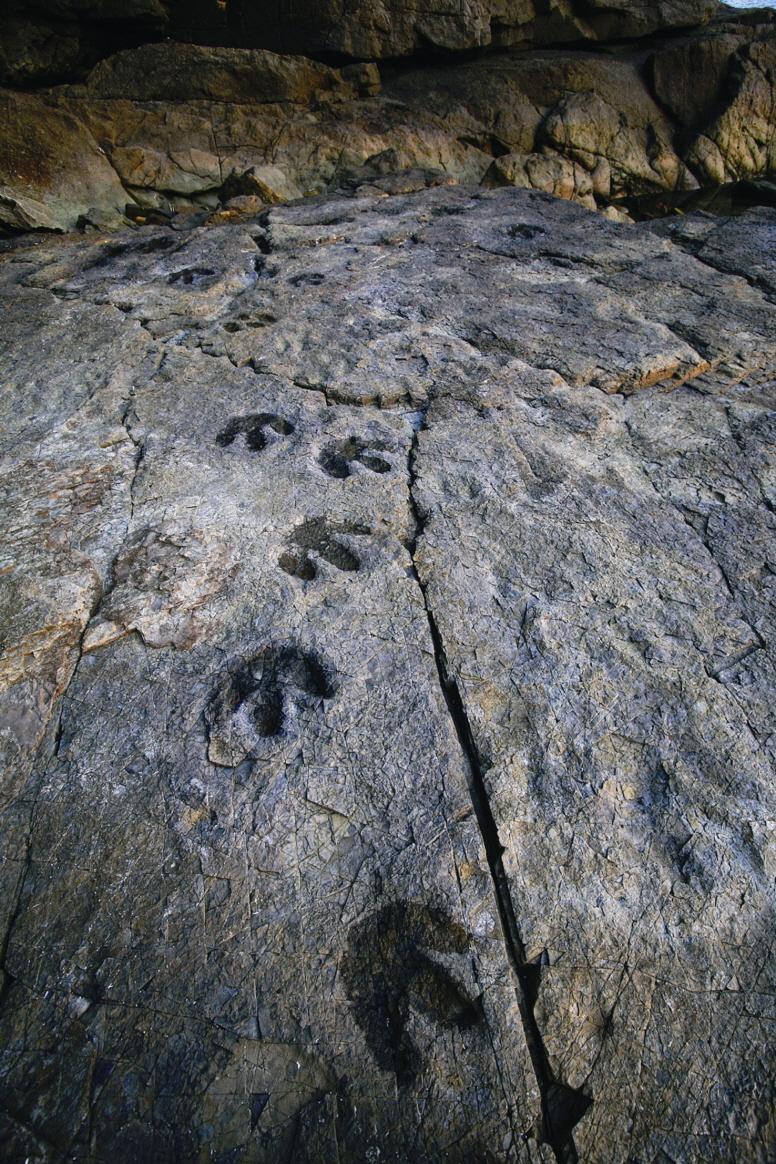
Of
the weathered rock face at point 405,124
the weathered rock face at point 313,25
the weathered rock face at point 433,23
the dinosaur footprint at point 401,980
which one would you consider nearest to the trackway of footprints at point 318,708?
the dinosaur footprint at point 401,980

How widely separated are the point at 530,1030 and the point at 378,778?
0.54 metres

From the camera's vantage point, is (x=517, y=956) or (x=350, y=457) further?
(x=350, y=457)

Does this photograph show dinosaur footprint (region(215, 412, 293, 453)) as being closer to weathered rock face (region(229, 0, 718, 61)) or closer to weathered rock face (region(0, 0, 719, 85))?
weathered rock face (region(0, 0, 719, 85))

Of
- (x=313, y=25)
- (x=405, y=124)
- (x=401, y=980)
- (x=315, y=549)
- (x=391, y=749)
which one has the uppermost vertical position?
(x=313, y=25)

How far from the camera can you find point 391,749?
1.53m

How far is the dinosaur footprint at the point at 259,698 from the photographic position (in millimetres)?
1554

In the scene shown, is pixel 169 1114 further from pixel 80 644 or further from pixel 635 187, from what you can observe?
pixel 635 187

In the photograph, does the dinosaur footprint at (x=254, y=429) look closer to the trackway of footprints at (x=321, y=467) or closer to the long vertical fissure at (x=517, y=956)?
the trackway of footprints at (x=321, y=467)

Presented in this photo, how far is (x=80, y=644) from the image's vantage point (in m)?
1.75

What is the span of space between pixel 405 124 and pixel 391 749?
26.2 feet

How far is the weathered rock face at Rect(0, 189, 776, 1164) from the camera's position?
1.11 metres

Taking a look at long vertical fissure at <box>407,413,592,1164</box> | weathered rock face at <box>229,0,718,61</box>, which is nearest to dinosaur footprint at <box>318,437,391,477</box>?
long vertical fissure at <box>407,413,592,1164</box>

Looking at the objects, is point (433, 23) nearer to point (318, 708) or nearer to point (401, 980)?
point (318, 708)

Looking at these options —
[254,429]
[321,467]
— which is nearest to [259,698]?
[321,467]
